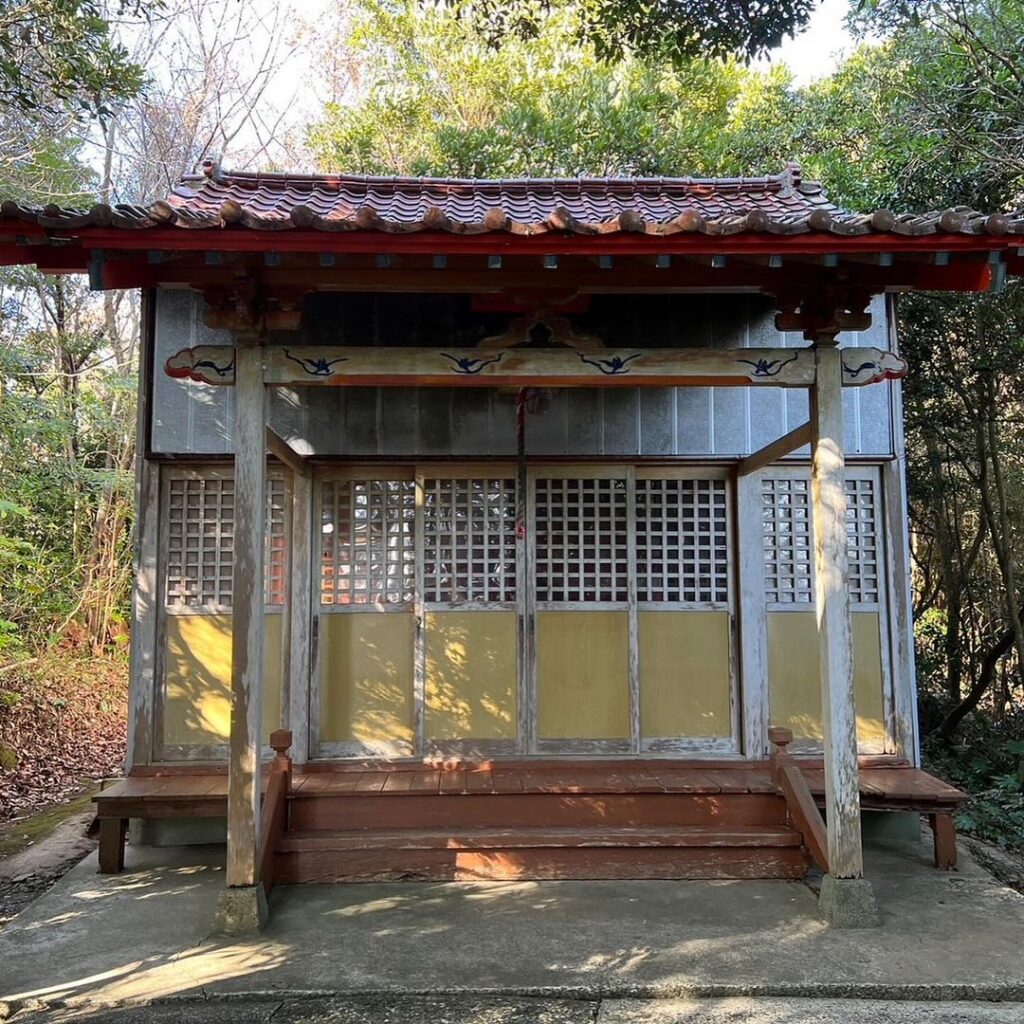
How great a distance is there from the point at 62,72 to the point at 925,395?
813 cm

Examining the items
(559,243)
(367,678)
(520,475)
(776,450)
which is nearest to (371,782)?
(367,678)

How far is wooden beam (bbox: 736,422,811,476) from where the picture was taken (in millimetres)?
4281

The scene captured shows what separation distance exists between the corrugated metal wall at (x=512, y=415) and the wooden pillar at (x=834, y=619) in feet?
4.58

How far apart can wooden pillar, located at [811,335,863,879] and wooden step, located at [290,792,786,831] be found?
0.71 m

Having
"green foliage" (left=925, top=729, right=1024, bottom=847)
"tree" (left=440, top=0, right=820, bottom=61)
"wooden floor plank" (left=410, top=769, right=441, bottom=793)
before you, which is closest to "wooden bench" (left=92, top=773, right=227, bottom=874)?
"wooden floor plank" (left=410, top=769, right=441, bottom=793)

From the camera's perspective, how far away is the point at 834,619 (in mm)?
3947

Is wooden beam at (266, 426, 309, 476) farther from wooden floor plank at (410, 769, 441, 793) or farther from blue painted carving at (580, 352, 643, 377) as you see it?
wooden floor plank at (410, 769, 441, 793)

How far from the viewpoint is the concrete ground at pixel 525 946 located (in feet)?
10.6

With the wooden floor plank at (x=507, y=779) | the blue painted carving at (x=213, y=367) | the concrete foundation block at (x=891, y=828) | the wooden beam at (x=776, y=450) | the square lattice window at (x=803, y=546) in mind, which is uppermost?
the blue painted carving at (x=213, y=367)

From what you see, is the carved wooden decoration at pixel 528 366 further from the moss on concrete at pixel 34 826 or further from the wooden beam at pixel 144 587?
the moss on concrete at pixel 34 826

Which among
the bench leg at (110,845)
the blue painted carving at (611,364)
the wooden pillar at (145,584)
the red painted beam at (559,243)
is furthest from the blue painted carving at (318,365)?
the bench leg at (110,845)

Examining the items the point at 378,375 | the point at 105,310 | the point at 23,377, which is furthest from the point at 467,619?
the point at 105,310

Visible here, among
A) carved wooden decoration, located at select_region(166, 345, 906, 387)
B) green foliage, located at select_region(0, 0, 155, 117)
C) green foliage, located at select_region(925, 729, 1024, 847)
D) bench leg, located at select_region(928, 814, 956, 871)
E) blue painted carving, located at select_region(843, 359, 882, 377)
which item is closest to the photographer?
carved wooden decoration, located at select_region(166, 345, 906, 387)

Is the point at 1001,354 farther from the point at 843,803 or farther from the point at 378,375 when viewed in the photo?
the point at 378,375
